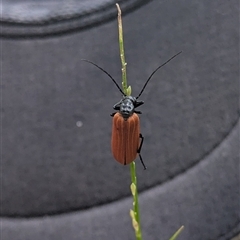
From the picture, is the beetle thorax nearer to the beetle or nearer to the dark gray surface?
the beetle

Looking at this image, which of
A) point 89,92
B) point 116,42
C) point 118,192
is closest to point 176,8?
point 116,42

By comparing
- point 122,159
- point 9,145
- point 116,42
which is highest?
point 116,42

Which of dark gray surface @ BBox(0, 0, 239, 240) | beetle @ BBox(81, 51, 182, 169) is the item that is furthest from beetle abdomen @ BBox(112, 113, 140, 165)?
dark gray surface @ BBox(0, 0, 239, 240)

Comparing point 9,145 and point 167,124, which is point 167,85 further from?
point 9,145

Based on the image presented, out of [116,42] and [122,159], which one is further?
[116,42]

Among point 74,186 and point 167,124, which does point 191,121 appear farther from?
point 74,186

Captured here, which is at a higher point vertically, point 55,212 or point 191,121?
point 191,121
